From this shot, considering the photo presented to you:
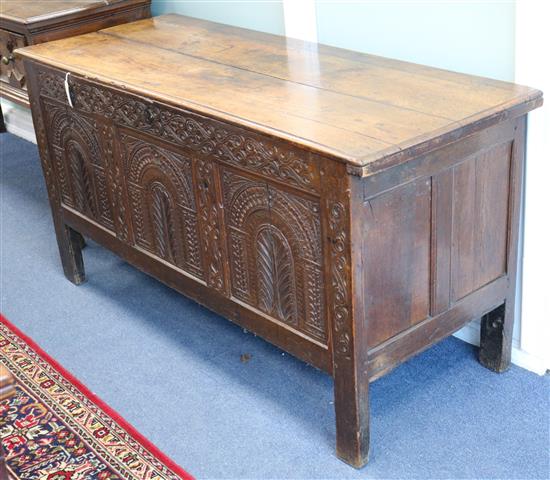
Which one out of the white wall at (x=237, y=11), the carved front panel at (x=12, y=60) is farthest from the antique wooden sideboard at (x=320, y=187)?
the carved front panel at (x=12, y=60)

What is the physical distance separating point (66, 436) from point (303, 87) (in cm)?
124

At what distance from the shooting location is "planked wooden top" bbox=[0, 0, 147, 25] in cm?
336

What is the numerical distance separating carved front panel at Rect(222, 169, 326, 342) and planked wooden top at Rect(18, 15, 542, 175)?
19cm

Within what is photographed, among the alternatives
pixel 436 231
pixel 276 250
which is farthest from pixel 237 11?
pixel 436 231

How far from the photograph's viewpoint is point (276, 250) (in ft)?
7.85

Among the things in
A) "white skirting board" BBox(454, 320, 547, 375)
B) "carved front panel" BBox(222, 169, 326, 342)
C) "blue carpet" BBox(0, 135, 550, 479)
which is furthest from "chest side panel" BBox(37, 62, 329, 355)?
"white skirting board" BBox(454, 320, 547, 375)

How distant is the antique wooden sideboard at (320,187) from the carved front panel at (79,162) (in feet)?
0.06

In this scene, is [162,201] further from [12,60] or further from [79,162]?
[12,60]

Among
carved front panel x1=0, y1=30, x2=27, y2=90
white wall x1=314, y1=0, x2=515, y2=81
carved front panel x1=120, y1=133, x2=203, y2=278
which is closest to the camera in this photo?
white wall x1=314, y1=0, x2=515, y2=81

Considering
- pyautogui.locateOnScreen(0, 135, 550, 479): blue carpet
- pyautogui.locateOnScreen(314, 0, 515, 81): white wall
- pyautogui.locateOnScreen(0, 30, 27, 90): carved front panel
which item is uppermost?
pyautogui.locateOnScreen(314, 0, 515, 81): white wall

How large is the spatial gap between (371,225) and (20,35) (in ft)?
6.39

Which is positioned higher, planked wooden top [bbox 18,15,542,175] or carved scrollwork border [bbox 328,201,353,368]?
planked wooden top [bbox 18,15,542,175]

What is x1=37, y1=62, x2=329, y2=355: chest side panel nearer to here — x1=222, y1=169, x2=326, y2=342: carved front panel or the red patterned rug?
x1=222, y1=169, x2=326, y2=342: carved front panel

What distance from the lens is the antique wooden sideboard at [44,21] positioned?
11.1 feet
